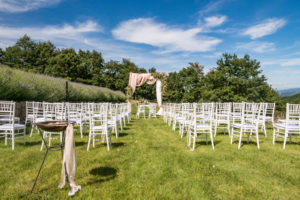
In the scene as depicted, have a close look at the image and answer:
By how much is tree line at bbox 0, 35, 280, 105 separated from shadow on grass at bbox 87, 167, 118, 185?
52.0ft

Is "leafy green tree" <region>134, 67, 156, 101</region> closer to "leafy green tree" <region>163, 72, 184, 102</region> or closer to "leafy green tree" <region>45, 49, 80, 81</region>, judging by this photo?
"leafy green tree" <region>163, 72, 184, 102</region>

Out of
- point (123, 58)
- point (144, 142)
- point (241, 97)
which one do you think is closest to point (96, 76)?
point (123, 58)

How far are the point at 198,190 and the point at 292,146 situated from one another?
3.71 metres

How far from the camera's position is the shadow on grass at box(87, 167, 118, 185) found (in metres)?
2.56

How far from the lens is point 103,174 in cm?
276

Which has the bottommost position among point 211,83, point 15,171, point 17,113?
point 15,171

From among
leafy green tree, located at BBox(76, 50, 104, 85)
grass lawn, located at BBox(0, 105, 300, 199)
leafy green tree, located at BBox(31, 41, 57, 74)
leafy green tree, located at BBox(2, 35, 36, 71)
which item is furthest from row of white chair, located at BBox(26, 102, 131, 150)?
leafy green tree, located at BBox(2, 35, 36, 71)

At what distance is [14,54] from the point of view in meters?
35.3

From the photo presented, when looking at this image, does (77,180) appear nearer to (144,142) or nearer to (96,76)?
(144,142)

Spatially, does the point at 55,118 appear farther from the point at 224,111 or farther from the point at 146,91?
the point at 146,91

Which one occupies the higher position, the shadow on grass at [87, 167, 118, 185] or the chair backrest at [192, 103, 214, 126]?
the chair backrest at [192, 103, 214, 126]

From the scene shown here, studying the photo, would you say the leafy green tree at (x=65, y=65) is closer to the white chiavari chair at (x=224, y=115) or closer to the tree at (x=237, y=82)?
the tree at (x=237, y=82)

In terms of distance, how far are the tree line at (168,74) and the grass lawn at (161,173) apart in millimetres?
14863

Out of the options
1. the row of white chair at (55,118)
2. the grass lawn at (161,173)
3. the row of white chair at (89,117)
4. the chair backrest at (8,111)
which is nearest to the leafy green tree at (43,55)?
the row of white chair at (55,118)
